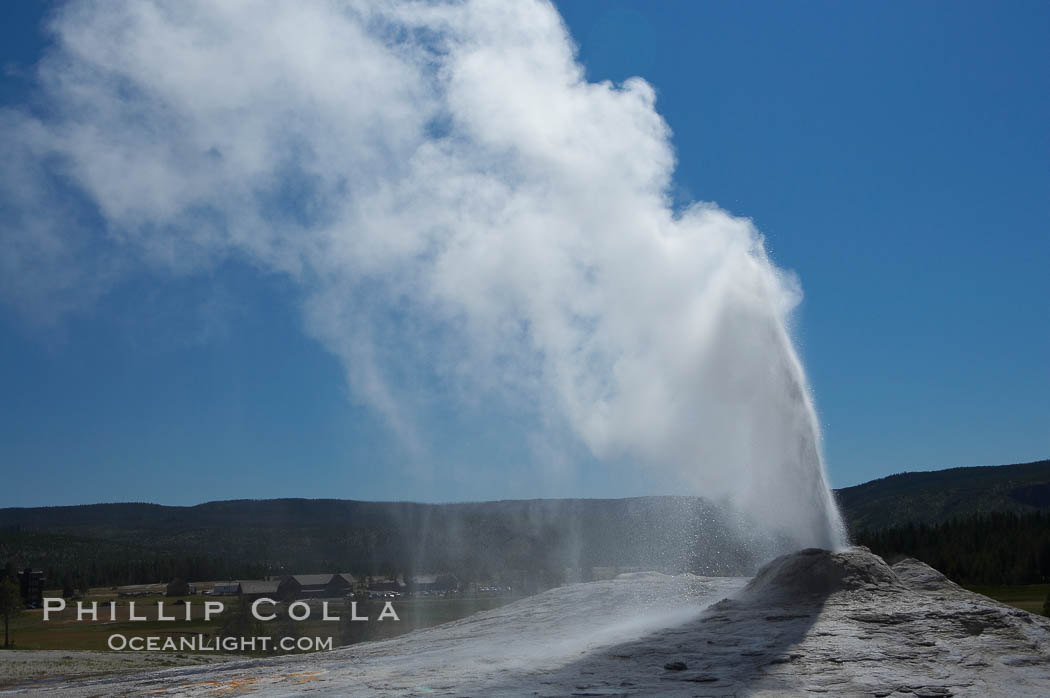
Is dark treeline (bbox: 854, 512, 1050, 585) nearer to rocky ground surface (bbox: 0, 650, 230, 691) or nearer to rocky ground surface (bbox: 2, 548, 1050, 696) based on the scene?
rocky ground surface (bbox: 2, 548, 1050, 696)

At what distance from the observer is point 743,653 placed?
491 inches

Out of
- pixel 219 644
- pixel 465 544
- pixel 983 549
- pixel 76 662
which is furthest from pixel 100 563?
pixel 983 549

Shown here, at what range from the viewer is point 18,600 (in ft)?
169

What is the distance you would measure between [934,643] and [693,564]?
6115cm

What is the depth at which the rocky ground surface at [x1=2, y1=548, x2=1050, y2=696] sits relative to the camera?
433 inches

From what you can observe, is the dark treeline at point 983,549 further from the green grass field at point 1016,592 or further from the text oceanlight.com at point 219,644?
the text oceanlight.com at point 219,644

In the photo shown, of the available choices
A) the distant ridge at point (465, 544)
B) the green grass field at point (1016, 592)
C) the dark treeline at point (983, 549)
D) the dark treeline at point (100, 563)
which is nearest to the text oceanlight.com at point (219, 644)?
the distant ridge at point (465, 544)

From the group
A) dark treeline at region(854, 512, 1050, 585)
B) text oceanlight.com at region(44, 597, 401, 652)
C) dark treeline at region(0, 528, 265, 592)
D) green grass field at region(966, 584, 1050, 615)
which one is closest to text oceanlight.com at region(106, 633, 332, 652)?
text oceanlight.com at region(44, 597, 401, 652)

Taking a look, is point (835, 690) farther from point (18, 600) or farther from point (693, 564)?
point (693, 564)

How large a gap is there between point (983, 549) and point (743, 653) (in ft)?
222

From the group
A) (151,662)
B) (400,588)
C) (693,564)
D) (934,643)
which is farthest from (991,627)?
(400,588)

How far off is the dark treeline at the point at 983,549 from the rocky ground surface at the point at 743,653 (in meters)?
39.0

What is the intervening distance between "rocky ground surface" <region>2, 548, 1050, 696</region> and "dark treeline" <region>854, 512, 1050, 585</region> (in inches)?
1536

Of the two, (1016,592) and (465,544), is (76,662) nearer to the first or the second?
(1016,592)
